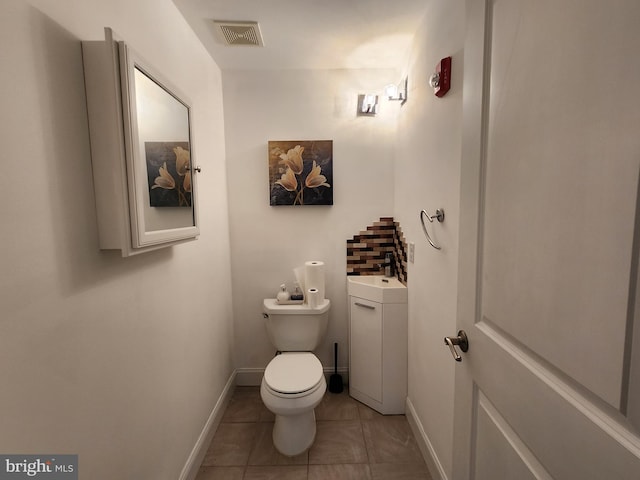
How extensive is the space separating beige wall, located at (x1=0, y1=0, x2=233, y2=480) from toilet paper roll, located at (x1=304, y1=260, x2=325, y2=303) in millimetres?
888

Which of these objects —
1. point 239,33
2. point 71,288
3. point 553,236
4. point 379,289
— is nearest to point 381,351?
point 379,289

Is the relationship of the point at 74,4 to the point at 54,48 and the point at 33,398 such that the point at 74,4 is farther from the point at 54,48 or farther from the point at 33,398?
the point at 33,398

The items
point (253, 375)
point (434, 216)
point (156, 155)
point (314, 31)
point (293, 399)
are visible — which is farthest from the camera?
point (253, 375)

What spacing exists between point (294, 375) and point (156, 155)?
1.30 m

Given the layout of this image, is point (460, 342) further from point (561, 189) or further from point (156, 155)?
point (156, 155)

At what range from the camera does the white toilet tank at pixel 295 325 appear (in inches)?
74.9

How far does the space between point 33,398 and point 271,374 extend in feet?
3.62

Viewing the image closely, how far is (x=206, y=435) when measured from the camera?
158cm

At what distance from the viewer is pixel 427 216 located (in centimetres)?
138

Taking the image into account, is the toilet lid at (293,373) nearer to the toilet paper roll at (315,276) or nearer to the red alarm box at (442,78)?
the toilet paper roll at (315,276)

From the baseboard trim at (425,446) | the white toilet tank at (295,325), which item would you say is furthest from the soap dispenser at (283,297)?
the baseboard trim at (425,446)

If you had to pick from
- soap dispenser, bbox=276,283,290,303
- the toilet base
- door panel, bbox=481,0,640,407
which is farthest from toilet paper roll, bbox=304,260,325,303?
door panel, bbox=481,0,640,407

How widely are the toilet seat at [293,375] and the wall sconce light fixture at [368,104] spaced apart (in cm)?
171

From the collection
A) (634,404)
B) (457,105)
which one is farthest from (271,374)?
(457,105)
